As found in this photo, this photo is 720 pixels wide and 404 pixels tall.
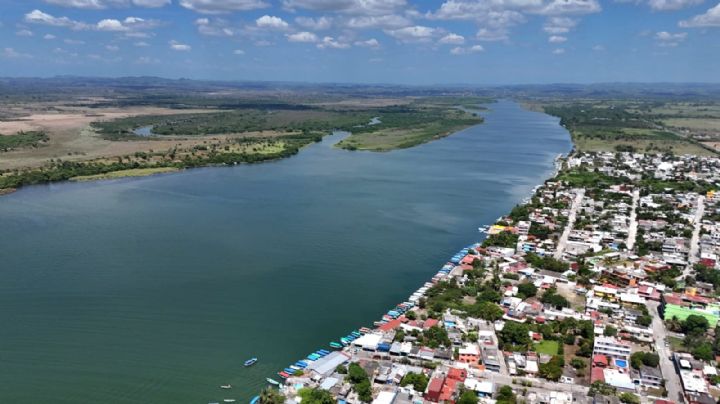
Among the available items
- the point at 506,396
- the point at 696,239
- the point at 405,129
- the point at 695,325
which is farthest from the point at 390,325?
the point at 405,129

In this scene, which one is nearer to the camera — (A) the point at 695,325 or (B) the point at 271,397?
(B) the point at 271,397

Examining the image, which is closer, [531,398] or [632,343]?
[531,398]

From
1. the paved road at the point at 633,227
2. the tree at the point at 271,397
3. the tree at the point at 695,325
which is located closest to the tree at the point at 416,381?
the tree at the point at 271,397

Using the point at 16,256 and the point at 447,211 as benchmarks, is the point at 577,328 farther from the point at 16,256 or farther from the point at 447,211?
the point at 16,256

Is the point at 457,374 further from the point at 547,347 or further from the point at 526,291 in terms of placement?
the point at 526,291

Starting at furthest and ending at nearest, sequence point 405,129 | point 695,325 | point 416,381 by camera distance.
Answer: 1. point 405,129
2. point 695,325
3. point 416,381

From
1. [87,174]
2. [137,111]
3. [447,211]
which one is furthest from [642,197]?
[137,111]

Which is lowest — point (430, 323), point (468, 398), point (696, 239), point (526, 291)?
point (468, 398)
